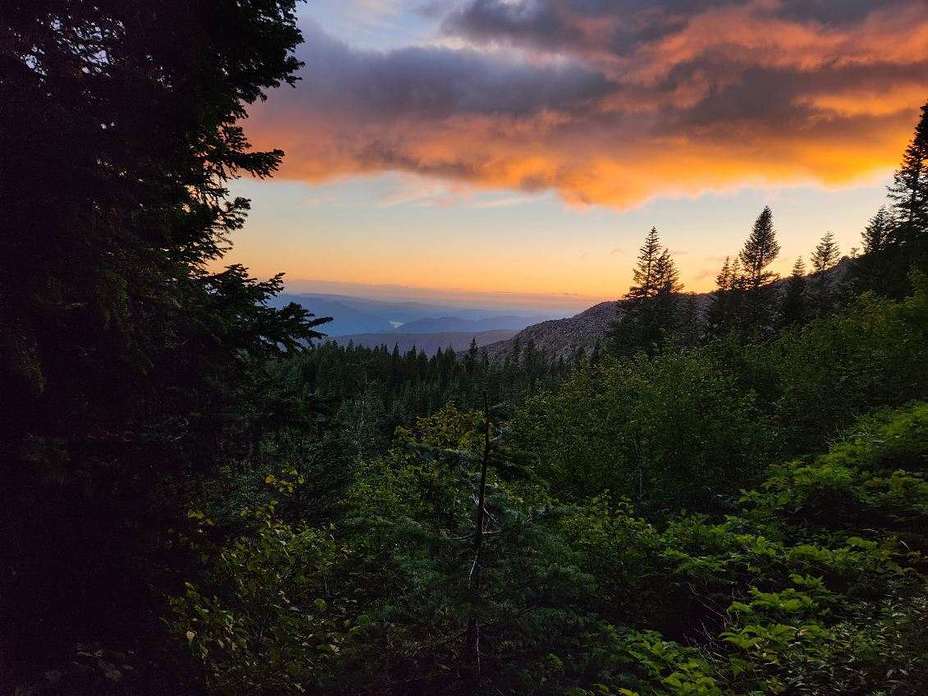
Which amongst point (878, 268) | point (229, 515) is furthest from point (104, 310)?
point (878, 268)

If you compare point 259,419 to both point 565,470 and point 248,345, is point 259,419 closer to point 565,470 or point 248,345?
point 248,345

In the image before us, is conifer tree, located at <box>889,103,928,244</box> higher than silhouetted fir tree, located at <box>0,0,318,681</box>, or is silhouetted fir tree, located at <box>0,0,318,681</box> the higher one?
conifer tree, located at <box>889,103,928,244</box>

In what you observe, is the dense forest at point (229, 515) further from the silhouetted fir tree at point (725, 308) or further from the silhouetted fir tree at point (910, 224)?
the silhouetted fir tree at point (725, 308)

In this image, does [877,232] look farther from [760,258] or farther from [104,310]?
[104,310]

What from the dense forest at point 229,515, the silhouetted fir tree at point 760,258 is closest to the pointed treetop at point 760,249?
the silhouetted fir tree at point 760,258

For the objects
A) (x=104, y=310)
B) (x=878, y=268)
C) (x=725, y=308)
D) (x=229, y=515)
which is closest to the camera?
(x=104, y=310)

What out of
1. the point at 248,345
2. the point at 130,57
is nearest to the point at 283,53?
the point at 130,57

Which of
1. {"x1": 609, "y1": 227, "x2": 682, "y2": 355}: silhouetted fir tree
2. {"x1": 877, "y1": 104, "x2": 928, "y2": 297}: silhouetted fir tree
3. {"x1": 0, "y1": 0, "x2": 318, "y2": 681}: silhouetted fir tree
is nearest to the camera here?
{"x1": 0, "y1": 0, "x2": 318, "y2": 681}: silhouetted fir tree

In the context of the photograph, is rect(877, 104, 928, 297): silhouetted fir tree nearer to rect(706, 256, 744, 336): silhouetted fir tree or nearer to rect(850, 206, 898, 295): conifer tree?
rect(850, 206, 898, 295): conifer tree

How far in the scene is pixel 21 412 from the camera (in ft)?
15.8

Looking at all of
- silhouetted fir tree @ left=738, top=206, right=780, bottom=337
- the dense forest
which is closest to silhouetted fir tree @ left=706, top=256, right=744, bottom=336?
silhouetted fir tree @ left=738, top=206, right=780, bottom=337

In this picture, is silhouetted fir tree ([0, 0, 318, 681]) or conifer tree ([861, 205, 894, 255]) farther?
conifer tree ([861, 205, 894, 255])

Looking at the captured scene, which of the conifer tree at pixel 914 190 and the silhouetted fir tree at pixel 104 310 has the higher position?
the conifer tree at pixel 914 190

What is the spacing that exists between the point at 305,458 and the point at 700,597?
1301 cm
